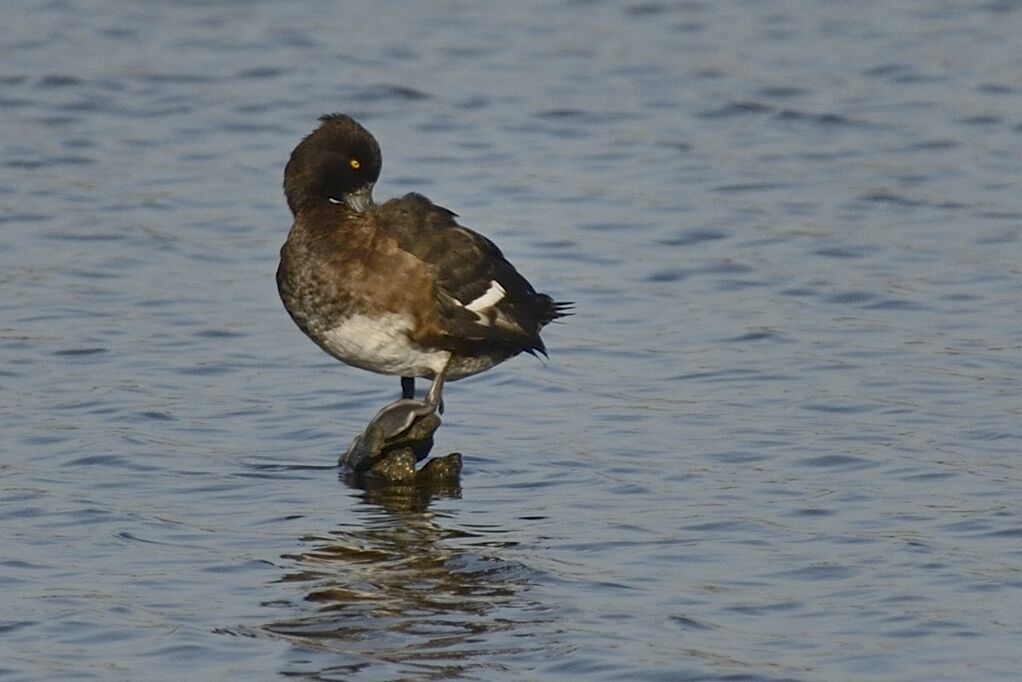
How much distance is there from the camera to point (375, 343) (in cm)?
775

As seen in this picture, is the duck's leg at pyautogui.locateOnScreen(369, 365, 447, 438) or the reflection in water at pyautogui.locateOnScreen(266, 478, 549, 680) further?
the duck's leg at pyautogui.locateOnScreen(369, 365, 447, 438)

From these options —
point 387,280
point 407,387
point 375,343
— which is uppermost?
point 387,280

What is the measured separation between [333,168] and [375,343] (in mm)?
790

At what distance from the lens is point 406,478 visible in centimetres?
799

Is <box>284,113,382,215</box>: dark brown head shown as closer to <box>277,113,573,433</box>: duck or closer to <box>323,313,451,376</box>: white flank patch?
<box>277,113,573,433</box>: duck

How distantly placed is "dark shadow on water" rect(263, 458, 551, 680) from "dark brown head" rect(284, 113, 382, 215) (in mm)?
1273

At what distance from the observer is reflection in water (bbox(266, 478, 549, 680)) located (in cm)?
585

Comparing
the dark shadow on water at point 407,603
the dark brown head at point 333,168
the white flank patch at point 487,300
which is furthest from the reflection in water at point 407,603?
the dark brown head at point 333,168

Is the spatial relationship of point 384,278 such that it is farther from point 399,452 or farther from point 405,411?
point 399,452

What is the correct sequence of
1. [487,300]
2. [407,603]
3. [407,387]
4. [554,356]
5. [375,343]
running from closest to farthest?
[407,603] → [375,343] → [487,300] → [407,387] → [554,356]

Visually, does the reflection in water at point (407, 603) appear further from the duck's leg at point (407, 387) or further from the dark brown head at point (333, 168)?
the dark brown head at point (333, 168)

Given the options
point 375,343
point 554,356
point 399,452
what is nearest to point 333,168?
point 375,343

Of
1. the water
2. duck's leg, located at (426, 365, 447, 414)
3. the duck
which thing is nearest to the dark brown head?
the duck

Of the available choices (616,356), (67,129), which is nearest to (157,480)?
(616,356)
